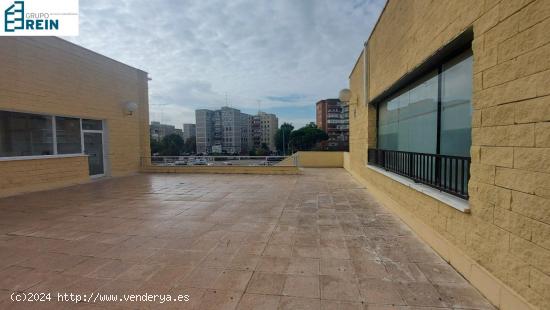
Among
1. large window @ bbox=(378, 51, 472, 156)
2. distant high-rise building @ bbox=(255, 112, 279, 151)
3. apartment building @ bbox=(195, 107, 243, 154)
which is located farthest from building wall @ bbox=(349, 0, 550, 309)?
distant high-rise building @ bbox=(255, 112, 279, 151)

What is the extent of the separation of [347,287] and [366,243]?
1.17 m

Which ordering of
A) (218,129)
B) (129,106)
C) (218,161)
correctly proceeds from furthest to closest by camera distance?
(218,129) < (218,161) < (129,106)

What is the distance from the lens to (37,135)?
7.62 meters

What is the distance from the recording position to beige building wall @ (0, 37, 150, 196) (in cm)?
679

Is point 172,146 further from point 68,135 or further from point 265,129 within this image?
point 68,135

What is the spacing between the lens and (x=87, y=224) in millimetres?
4277

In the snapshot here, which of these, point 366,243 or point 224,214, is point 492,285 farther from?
point 224,214

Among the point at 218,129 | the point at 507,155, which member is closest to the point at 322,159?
the point at 507,155

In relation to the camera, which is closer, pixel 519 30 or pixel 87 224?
pixel 519 30

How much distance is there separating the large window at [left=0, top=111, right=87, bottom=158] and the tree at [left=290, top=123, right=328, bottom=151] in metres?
47.2

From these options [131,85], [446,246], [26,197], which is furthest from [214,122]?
[446,246]

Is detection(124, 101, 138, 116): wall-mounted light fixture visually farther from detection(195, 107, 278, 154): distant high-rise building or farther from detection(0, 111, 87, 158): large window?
detection(195, 107, 278, 154): distant high-rise building

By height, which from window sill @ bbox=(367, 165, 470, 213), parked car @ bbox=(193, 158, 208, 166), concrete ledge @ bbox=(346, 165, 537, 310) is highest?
window sill @ bbox=(367, 165, 470, 213)

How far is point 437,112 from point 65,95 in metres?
10.3
